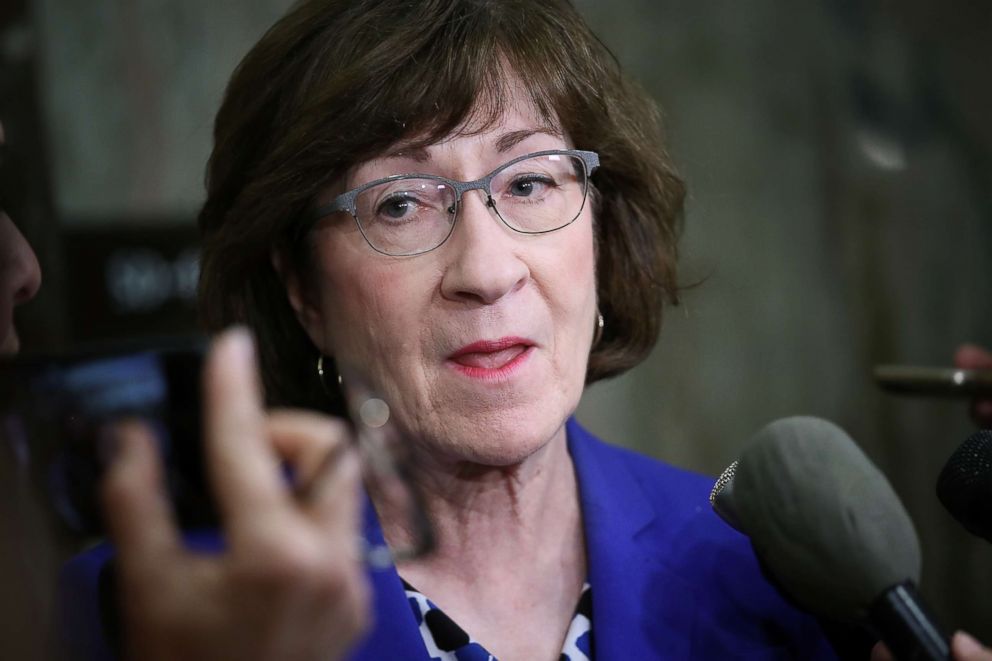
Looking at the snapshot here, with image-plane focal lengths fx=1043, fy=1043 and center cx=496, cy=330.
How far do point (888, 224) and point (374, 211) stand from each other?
267 cm

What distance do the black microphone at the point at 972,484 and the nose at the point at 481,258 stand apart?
0.65 metres

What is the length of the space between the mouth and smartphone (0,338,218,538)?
0.65 meters

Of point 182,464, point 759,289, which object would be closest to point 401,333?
point 182,464

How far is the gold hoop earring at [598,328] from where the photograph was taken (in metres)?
1.94

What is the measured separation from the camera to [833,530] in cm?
115

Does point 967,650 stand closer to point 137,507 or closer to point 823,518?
point 823,518

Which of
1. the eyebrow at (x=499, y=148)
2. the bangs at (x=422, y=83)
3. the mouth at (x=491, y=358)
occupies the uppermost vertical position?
the bangs at (x=422, y=83)

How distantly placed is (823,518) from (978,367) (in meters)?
1.49

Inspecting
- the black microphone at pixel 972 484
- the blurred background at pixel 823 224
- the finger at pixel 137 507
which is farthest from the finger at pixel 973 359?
the finger at pixel 137 507

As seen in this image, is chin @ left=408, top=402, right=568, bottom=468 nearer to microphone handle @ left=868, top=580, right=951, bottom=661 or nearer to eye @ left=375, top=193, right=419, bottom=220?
eye @ left=375, top=193, right=419, bottom=220

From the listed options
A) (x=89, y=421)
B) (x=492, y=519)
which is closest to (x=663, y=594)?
(x=492, y=519)

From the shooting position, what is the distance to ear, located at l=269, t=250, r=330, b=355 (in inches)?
71.4

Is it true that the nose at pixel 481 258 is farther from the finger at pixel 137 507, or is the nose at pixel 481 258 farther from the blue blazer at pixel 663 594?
the finger at pixel 137 507

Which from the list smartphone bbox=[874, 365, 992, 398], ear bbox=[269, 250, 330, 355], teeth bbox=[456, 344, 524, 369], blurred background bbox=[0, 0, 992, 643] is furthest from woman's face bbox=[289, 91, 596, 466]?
blurred background bbox=[0, 0, 992, 643]
